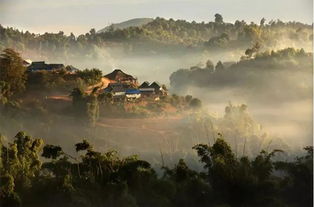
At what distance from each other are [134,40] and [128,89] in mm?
46232

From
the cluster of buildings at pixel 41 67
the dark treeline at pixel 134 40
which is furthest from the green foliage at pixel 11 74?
the dark treeline at pixel 134 40

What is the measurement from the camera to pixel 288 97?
172 ft

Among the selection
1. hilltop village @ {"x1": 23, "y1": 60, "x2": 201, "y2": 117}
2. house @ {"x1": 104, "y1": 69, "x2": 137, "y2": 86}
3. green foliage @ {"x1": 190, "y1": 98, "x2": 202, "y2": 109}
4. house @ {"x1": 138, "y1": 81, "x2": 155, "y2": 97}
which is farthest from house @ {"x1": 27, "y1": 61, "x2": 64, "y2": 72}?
green foliage @ {"x1": 190, "y1": 98, "x2": 202, "y2": 109}

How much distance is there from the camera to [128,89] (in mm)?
33406

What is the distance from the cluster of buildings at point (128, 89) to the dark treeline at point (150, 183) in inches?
641

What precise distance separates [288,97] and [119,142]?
83.2 feet

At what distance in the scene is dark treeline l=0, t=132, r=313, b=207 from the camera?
49.1 feet

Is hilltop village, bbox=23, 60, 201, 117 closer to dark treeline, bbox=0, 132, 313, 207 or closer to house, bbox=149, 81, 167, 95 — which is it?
house, bbox=149, 81, 167, 95

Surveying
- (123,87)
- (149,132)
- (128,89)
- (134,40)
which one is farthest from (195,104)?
(134,40)

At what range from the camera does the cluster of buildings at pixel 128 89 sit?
32.8m

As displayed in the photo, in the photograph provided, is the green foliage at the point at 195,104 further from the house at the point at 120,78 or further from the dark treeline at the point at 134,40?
the dark treeline at the point at 134,40

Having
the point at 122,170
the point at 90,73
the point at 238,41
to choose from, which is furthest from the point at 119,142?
the point at 238,41

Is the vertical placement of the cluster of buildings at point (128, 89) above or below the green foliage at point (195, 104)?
above

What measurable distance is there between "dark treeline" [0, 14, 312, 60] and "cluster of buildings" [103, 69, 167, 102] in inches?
1267
